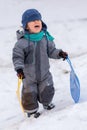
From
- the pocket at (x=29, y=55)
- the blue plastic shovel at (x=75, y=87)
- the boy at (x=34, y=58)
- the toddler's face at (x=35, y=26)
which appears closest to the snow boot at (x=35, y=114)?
the boy at (x=34, y=58)

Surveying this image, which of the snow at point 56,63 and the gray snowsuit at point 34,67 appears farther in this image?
the gray snowsuit at point 34,67

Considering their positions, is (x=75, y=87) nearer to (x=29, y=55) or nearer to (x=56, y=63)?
(x=29, y=55)

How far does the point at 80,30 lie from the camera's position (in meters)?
8.02

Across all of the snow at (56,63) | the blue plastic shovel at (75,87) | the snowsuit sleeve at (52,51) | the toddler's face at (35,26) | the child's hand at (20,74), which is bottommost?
the snow at (56,63)

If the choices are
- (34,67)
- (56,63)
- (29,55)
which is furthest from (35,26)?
A: (56,63)

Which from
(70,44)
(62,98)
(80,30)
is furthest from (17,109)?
(80,30)

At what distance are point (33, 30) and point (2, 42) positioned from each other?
292cm

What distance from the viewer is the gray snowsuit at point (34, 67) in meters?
4.91

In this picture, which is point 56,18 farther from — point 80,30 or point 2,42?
point 2,42

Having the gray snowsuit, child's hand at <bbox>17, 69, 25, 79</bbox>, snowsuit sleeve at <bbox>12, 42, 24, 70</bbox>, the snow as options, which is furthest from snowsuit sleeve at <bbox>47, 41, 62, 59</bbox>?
the snow

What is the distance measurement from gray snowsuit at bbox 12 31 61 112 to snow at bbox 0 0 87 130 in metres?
0.21

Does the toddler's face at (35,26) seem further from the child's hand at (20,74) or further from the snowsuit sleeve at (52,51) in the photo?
the child's hand at (20,74)

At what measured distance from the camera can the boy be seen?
4.89 m

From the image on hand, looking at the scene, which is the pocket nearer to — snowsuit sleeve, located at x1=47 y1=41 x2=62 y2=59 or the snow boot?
snowsuit sleeve, located at x1=47 y1=41 x2=62 y2=59
